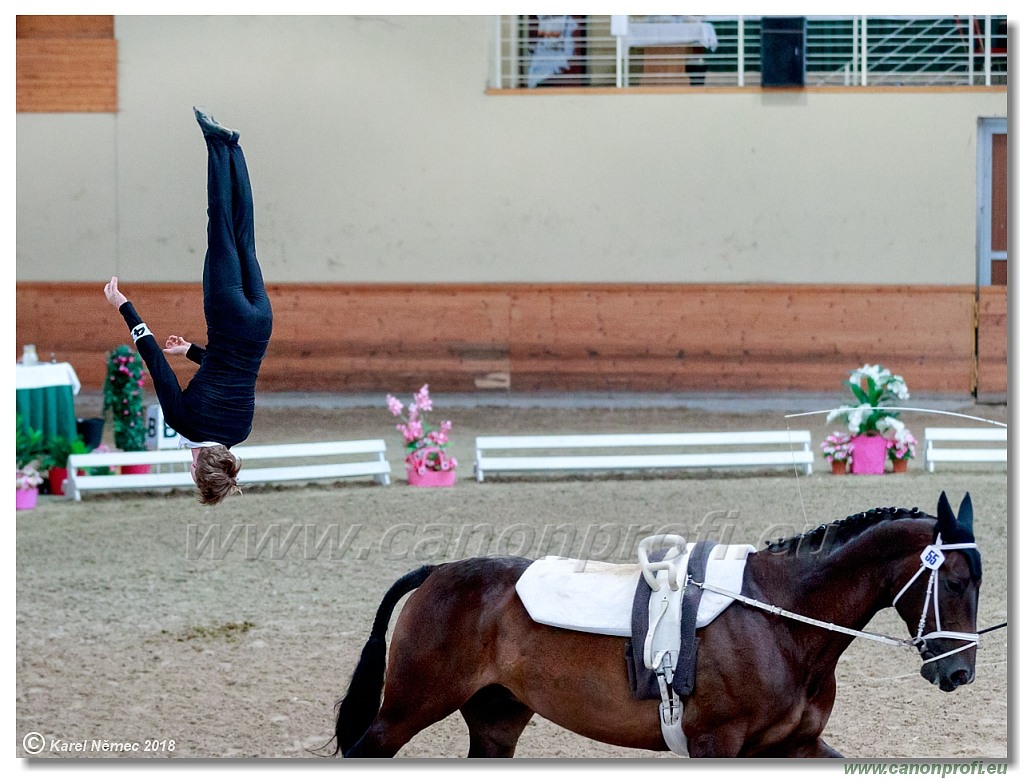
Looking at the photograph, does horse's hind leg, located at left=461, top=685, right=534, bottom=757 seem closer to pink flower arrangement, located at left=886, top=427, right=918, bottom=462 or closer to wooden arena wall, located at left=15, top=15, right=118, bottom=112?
pink flower arrangement, located at left=886, top=427, right=918, bottom=462

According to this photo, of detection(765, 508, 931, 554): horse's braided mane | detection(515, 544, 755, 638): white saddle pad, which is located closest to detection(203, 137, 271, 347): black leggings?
detection(515, 544, 755, 638): white saddle pad

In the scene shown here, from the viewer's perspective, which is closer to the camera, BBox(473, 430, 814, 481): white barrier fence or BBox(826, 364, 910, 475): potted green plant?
BBox(826, 364, 910, 475): potted green plant

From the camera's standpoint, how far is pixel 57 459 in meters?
7.75

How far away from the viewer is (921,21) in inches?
409

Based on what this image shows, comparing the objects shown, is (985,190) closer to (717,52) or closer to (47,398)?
(717,52)

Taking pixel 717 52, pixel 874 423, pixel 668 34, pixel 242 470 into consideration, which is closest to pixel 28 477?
pixel 242 470

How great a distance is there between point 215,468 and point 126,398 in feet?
17.1

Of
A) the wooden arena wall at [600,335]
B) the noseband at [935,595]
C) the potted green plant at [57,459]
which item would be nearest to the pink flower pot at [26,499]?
the potted green plant at [57,459]

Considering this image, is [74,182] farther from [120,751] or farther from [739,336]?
[120,751]

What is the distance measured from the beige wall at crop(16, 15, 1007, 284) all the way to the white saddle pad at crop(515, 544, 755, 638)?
22.6 feet

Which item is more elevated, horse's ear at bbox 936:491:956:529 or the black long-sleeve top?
the black long-sleeve top

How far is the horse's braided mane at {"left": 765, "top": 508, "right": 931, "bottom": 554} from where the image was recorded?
2.99m

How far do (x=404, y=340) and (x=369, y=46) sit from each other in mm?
2560
